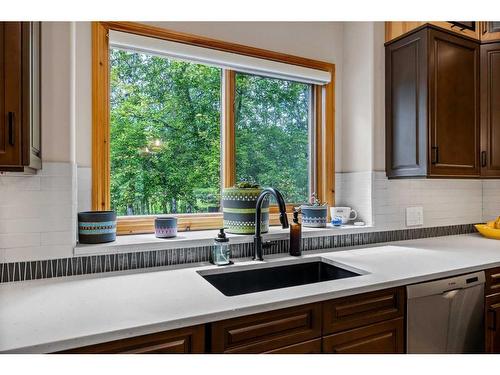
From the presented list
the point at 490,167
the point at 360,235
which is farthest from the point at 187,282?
the point at 490,167

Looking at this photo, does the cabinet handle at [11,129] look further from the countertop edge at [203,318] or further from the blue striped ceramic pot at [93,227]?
the countertop edge at [203,318]

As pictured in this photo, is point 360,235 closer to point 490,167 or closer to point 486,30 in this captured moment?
point 490,167

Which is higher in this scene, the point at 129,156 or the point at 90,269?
the point at 129,156

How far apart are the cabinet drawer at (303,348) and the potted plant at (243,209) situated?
71 cm

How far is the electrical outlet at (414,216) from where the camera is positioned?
7.43 ft

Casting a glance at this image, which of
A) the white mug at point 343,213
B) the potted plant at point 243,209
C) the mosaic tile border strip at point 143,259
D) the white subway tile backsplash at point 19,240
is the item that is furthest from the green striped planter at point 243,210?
the white subway tile backsplash at point 19,240

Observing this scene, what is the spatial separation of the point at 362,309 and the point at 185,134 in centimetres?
134

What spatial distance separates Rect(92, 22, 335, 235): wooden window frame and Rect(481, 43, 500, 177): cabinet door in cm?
97

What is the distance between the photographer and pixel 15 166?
41.8 inches

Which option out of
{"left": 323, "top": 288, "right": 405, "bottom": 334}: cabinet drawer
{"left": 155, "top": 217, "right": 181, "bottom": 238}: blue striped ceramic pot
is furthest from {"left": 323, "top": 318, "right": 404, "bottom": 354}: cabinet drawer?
{"left": 155, "top": 217, "right": 181, "bottom": 238}: blue striped ceramic pot

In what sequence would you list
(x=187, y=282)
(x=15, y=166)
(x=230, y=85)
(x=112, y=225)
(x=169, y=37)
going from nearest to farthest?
1. (x=15, y=166)
2. (x=187, y=282)
3. (x=112, y=225)
4. (x=169, y=37)
5. (x=230, y=85)

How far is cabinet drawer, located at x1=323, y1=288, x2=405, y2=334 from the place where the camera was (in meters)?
1.25

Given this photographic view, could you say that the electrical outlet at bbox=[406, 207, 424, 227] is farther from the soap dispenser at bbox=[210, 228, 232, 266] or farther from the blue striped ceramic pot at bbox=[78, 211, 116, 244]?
the blue striped ceramic pot at bbox=[78, 211, 116, 244]

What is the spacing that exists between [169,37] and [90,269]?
1288 millimetres
